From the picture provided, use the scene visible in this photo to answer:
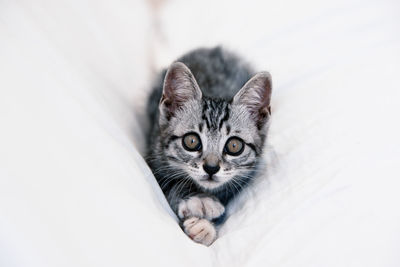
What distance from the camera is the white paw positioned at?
1.12m

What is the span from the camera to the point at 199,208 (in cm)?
114

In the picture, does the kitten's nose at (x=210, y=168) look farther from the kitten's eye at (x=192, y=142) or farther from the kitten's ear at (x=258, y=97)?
the kitten's ear at (x=258, y=97)

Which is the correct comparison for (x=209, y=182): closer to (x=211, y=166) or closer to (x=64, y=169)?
(x=211, y=166)

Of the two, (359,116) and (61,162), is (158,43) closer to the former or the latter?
(359,116)

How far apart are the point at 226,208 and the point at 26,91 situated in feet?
2.21

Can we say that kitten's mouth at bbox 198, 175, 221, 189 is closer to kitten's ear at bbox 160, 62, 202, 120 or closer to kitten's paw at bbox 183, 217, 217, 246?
kitten's paw at bbox 183, 217, 217, 246

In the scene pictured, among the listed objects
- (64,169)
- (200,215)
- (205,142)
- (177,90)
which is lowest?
(200,215)

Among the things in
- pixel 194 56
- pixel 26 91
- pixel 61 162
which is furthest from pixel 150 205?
pixel 194 56

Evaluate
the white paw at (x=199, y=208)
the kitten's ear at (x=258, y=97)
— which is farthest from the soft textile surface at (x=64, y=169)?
the kitten's ear at (x=258, y=97)

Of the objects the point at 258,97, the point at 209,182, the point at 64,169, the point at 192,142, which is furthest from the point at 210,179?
the point at 64,169

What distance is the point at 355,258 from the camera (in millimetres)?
805

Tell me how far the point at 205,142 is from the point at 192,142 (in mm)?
44

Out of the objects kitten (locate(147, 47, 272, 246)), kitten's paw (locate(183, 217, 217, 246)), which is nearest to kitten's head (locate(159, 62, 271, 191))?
kitten (locate(147, 47, 272, 246))

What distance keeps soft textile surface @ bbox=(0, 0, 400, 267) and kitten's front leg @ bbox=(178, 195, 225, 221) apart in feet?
0.22
